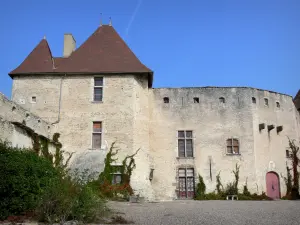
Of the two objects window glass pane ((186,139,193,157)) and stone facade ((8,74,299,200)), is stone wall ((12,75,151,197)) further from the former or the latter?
window glass pane ((186,139,193,157))

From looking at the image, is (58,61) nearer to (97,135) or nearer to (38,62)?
(38,62)

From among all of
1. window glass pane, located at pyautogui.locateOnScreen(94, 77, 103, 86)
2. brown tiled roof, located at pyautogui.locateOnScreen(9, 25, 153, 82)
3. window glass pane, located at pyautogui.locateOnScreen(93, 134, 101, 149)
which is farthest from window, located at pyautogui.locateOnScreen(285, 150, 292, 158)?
window glass pane, located at pyautogui.locateOnScreen(94, 77, 103, 86)

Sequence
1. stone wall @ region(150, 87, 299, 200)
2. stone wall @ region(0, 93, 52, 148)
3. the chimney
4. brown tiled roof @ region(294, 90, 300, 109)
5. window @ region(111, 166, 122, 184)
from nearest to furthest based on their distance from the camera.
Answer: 1. stone wall @ region(0, 93, 52, 148)
2. window @ region(111, 166, 122, 184)
3. stone wall @ region(150, 87, 299, 200)
4. the chimney
5. brown tiled roof @ region(294, 90, 300, 109)

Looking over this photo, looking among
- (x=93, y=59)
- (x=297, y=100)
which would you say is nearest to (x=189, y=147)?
(x=93, y=59)

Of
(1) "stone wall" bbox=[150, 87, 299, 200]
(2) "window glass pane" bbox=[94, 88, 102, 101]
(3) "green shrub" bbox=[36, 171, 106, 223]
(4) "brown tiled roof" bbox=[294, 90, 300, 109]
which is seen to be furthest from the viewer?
(4) "brown tiled roof" bbox=[294, 90, 300, 109]

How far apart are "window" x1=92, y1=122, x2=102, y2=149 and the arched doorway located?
1020cm

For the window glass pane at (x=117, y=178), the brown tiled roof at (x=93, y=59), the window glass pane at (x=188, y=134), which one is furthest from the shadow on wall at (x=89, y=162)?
the window glass pane at (x=188, y=134)

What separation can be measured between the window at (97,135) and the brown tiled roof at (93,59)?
9.71ft

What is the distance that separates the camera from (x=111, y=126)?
62.1ft

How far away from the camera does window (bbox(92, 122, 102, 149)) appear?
1883cm

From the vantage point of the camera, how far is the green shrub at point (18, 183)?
9.03 m

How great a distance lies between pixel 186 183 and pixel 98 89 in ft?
24.0

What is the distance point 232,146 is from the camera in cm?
2114

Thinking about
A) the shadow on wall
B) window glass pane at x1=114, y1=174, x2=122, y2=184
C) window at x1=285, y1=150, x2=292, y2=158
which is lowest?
window glass pane at x1=114, y1=174, x2=122, y2=184
